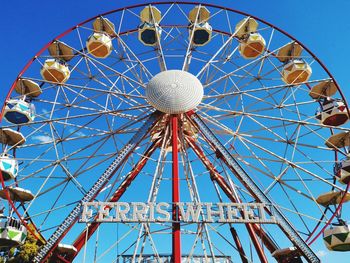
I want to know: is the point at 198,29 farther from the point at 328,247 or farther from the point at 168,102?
the point at 328,247

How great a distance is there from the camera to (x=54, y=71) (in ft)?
55.2

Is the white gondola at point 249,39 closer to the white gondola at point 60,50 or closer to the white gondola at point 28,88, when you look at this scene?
the white gondola at point 60,50

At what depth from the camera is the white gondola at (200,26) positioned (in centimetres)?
1794

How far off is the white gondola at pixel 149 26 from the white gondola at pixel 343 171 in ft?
31.0

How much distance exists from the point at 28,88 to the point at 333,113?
13.2m

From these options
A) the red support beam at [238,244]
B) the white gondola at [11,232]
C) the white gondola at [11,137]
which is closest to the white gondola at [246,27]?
the red support beam at [238,244]

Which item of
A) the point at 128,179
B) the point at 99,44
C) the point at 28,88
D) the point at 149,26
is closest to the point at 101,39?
the point at 99,44

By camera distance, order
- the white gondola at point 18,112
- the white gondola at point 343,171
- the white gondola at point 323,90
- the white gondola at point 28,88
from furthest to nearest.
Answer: the white gondola at point 323,90, the white gondola at point 28,88, the white gondola at point 18,112, the white gondola at point 343,171

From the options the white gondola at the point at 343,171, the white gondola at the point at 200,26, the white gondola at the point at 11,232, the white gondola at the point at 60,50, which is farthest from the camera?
the white gondola at the point at 200,26

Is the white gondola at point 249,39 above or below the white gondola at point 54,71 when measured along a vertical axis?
above

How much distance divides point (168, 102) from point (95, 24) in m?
6.43

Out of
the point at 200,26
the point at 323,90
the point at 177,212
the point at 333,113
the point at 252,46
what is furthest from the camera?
the point at 252,46

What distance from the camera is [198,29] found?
17938 millimetres

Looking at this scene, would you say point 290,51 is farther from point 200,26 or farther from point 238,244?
point 238,244
